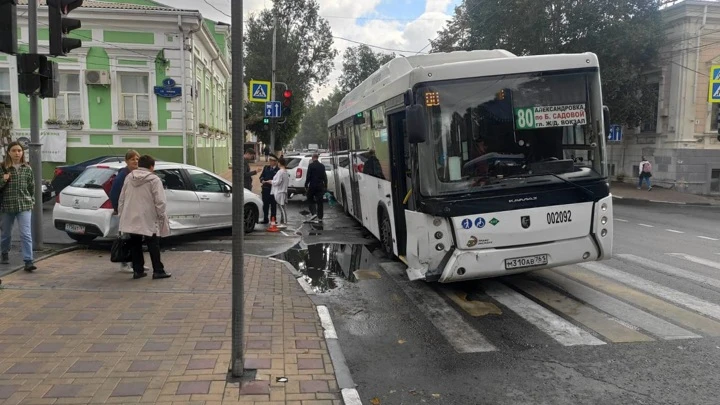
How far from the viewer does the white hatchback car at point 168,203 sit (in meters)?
8.77

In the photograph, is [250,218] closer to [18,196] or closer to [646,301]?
[18,196]

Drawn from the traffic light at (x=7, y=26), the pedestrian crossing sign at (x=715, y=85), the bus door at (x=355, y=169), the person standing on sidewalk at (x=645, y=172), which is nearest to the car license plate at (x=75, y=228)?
the traffic light at (x=7, y=26)

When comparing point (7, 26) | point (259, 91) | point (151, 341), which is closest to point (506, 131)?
point (151, 341)

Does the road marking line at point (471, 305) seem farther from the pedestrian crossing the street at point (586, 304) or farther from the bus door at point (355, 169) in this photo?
the bus door at point (355, 169)

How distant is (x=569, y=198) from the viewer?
6297mm

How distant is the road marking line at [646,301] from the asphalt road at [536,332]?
0.05 ft

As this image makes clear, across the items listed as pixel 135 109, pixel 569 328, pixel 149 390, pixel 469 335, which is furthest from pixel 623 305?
pixel 135 109

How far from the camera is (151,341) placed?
486cm

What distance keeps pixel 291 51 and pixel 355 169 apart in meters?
40.2

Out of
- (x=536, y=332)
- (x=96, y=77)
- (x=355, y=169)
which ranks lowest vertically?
(x=536, y=332)

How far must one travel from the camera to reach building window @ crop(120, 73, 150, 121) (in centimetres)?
2031

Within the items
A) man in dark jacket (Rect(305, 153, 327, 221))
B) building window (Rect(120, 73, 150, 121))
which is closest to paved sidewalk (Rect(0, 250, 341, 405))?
man in dark jacket (Rect(305, 153, 327, 221))

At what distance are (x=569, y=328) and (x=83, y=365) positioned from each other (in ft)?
14.9

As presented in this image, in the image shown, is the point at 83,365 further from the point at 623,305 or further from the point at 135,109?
the point at 135,109
